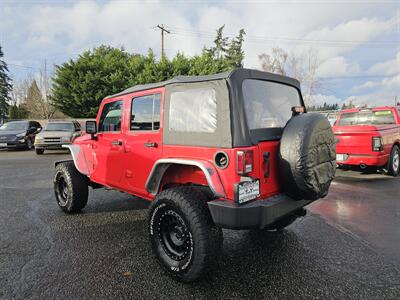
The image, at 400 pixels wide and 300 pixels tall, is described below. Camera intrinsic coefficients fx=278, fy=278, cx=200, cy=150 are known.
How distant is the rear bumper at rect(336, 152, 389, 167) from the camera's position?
265 inches

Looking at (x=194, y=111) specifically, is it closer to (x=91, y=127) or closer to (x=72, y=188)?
(x=91, y=127)

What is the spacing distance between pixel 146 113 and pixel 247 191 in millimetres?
1631

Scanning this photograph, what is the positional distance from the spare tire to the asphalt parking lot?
80cm

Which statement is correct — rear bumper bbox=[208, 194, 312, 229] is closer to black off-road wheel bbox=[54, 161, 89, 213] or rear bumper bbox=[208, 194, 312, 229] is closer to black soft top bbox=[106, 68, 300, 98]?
black soft top bbox=[106, 68, 300, 98]

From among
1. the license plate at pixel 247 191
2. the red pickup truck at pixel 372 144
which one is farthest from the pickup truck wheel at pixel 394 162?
the license plate at pixel 247 191

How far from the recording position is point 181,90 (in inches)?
116

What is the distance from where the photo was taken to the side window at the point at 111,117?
12.7 ft

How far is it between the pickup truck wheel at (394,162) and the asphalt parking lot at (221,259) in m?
2.60

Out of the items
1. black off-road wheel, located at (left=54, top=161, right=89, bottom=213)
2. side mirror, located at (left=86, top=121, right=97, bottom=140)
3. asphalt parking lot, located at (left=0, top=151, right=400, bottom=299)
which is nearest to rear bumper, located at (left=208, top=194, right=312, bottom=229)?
asphalt parking lot, located at (left=0, top=151, right=400, bottom=299)

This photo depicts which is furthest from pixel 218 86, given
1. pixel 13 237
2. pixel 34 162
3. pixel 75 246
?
pixel 34 162

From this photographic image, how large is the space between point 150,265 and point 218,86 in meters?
1.97

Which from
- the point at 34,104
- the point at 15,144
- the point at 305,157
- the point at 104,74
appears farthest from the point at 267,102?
the point at 34,104

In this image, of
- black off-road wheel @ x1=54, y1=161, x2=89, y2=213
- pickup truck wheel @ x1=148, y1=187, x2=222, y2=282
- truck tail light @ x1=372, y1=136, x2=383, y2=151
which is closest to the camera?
pickup truck wheel @ x1=148, y1=187, x2=222, y2=282

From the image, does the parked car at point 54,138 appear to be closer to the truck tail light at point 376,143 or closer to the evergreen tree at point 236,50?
the truck tail light at point 376,143
